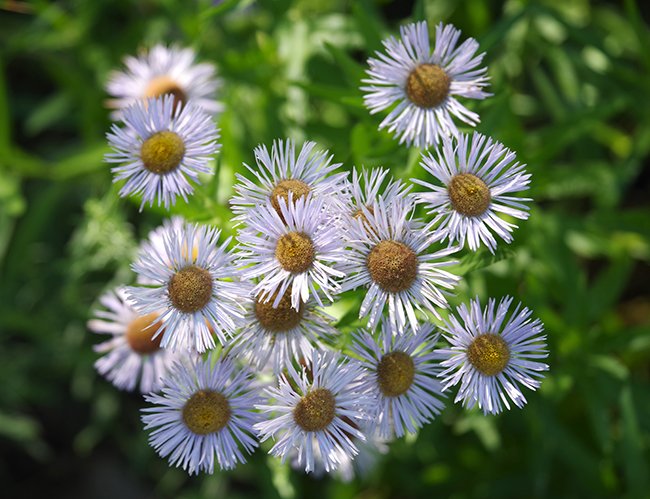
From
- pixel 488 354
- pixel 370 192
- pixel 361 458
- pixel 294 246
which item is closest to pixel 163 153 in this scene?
pixel 294 246

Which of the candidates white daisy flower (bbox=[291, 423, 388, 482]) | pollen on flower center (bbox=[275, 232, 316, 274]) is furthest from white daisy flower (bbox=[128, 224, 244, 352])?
white daisy flower (bbox=[291, 423, 388, 482])

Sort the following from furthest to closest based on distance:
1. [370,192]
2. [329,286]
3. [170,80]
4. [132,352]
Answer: [170,80] < [132,352] < [370,192] < [329,286]

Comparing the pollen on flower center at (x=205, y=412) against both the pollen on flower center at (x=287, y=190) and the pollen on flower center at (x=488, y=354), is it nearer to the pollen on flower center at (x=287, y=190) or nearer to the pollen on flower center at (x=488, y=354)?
the pollen on flower center at (x=287, y=190)

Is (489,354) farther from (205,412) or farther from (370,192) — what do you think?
(205,412)

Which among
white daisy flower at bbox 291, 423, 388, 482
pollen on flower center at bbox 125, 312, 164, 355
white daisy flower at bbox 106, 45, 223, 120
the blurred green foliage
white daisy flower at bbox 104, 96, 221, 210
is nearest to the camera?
white daisy flower at bbox 104, 96, 221, 210

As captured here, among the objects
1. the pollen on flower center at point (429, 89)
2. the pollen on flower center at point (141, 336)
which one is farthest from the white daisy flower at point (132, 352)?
the pollen on flower center at point (429, 89)

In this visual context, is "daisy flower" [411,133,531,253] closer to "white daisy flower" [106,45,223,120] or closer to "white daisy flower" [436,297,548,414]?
"white daisy flower" [436,297,548,414]

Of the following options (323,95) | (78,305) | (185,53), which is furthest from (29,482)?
(323,95)
